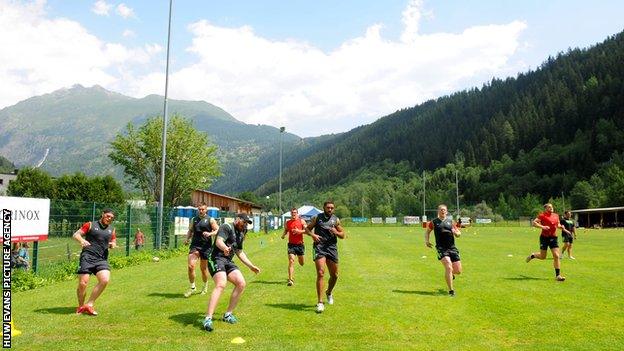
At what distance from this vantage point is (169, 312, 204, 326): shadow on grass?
28.6 ft

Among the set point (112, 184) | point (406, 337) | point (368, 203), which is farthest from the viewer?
point (368, 203)

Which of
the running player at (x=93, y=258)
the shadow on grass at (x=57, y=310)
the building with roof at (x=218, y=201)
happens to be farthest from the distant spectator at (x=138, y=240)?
the building with roof at (x=218, y=201)

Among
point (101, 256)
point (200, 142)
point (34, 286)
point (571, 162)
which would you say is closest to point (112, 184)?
point (200, 142)

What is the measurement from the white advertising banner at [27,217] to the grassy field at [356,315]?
1.80 metres

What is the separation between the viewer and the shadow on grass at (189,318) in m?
8.71

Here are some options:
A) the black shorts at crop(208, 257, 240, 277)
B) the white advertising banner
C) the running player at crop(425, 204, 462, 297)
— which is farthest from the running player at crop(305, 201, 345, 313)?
the white advertising banner

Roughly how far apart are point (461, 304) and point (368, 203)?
166m

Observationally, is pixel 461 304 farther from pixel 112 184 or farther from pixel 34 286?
pixel 112 184

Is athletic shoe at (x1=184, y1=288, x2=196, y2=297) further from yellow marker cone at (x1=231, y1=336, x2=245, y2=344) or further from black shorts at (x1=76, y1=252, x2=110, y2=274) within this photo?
yellow marker cone at (x1=231, y1=336, x2=245, y2=344)

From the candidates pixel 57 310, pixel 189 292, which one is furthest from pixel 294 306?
pixel 57 310

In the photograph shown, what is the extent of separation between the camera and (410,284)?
13.7 m

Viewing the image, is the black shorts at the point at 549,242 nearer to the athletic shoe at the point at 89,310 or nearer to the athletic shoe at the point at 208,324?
the athletic shoe at the point at 208,324

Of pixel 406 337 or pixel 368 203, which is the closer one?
pixel 406 337

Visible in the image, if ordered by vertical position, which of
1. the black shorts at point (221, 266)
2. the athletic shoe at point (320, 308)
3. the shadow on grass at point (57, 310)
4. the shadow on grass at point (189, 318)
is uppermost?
the black shorts at point (221, 266)
